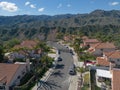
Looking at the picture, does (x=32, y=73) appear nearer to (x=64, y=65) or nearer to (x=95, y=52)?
(x=64, y=65)

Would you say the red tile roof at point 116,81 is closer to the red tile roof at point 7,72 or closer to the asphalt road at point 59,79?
the asphalt road at point 59,79

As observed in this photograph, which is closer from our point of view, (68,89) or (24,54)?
(68,89)

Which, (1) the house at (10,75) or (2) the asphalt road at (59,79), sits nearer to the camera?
(1) the house at (10,75)

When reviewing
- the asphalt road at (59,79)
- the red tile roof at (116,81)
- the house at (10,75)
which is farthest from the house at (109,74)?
the house at (10,75)

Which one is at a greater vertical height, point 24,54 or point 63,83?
point 24,54

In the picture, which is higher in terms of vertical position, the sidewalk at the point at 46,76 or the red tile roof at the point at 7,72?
the red tile roof at the point at 7,72

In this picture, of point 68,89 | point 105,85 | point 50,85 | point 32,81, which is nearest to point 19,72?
point 32,81

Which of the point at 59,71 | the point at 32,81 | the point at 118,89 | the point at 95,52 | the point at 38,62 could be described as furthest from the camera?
the point at 95,52

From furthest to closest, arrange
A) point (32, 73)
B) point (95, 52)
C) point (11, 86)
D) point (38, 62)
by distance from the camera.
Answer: point (95, 52)
point (38, 62)
point (32, 73)
point (11, 86)

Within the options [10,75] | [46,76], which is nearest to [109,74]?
[46,76]
